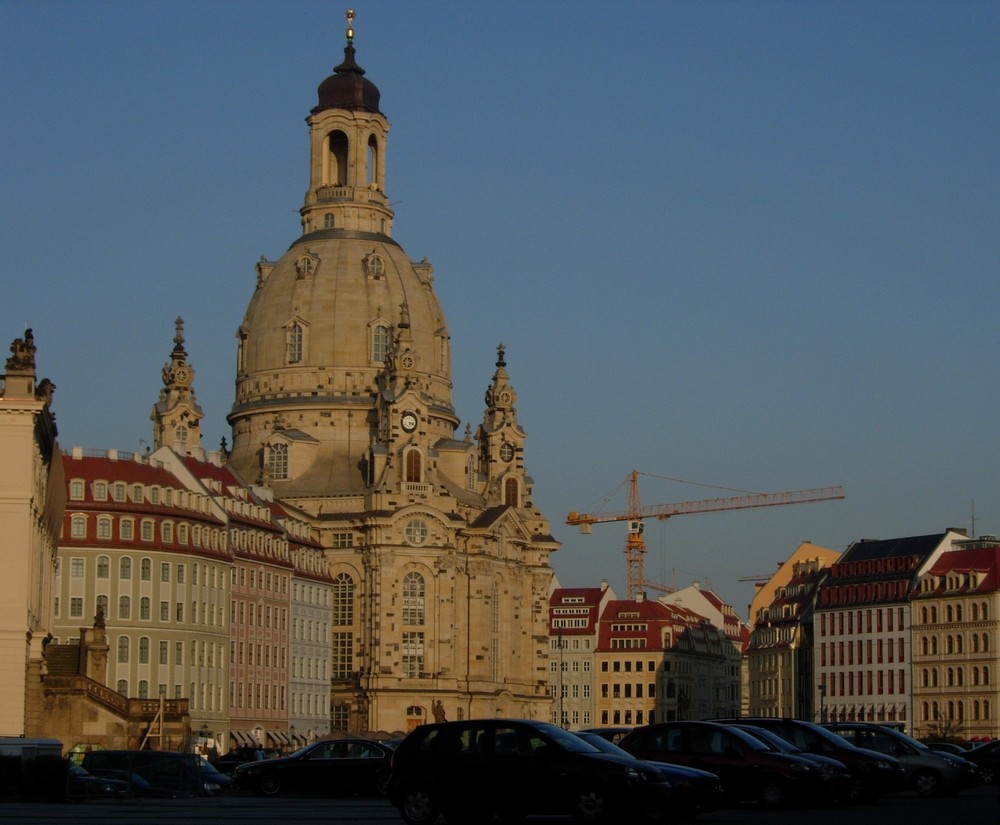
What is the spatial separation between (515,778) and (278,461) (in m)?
145

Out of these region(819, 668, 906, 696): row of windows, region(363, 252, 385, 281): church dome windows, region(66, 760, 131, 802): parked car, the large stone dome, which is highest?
region(363, 252, 385, 281): church dome windows

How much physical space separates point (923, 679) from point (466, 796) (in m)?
127

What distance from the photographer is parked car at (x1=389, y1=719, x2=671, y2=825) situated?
1682 inches

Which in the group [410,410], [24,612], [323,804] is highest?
[410,410]

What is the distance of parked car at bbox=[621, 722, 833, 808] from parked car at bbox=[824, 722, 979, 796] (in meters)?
9.30

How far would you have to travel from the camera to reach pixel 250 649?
470ft

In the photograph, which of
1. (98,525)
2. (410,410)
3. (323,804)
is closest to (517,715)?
(410,410)

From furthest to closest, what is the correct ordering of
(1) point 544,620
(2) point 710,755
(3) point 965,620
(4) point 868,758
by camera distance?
(1) point 544,620 < (3) point 965,620 < (4) point 868,758 < (2) point 710,755

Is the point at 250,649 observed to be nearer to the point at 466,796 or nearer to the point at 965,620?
the point at 965,620

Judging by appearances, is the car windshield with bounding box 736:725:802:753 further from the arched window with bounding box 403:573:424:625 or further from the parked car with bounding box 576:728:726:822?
the arched window with bounding box 403:573:424:625

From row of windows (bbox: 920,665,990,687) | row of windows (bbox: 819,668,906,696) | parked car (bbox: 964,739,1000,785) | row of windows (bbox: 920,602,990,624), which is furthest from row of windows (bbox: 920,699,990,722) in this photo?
parked car (bbox: 964,739,1000,785)

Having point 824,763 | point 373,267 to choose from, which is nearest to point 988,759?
point 824,763

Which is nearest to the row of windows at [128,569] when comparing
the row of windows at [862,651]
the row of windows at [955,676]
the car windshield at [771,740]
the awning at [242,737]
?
the awning at [242,737]

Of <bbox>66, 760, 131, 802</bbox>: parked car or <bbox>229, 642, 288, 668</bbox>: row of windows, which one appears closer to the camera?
<bbox>66, 760, 131, 802</bbox>: parked car
